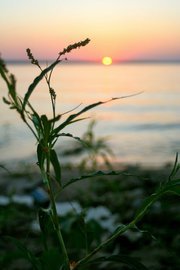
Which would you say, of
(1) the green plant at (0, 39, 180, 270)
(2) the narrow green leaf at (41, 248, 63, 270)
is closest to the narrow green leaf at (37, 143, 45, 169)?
(1) the green plant at (0, 39, 180, 270)

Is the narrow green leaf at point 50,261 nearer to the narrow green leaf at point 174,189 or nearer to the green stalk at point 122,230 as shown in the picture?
the green stalk at point 122,230

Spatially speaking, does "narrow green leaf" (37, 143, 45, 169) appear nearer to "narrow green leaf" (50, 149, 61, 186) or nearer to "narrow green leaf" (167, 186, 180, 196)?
"narrow green leaf" (50, 149, 61, 186)

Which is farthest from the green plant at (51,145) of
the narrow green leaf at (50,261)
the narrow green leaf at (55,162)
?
the narrow green leaf at (50,261)

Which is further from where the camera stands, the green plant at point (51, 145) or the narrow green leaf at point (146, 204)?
the narrow green leaf at point (146, 204)

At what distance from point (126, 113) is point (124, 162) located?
41.5ft

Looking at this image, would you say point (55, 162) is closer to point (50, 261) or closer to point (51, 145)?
point (51, 145)

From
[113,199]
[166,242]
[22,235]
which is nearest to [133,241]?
[166,242]

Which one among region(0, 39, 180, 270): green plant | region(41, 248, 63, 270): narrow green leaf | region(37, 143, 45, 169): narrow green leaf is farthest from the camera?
region(41, 248, 63, 270): narrow green leaf

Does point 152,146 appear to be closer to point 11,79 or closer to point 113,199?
point 113,199

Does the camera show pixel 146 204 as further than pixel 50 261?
No

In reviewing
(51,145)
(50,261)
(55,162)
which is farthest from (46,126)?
(50,261)

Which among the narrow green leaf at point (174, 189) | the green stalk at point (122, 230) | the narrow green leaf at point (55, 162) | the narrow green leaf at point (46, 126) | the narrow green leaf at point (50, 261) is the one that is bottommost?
the narrow green leaf at point (50, 261)

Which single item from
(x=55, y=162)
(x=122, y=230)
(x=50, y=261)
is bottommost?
(x=50, y=261)

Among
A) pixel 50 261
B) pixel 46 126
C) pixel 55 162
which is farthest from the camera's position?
pixel 50 261
